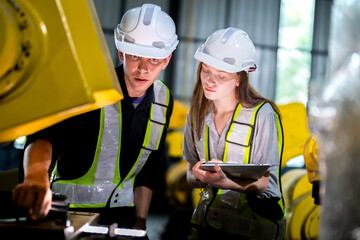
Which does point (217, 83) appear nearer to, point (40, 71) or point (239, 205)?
point (239, 205)

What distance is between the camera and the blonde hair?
7.03 ft

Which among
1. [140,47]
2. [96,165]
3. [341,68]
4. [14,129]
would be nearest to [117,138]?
[96,165]

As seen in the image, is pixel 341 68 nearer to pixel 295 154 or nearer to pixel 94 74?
pixel 94 74

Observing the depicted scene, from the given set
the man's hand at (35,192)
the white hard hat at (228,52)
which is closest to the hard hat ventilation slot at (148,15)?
the white hard hat at (228,52)

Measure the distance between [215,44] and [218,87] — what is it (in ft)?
0.66

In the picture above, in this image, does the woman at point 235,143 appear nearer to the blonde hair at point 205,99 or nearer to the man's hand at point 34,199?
the blonde hair at point 205,99

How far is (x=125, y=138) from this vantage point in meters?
2.08

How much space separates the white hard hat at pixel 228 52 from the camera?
2.11 meters

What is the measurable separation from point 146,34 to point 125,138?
0.47 meters

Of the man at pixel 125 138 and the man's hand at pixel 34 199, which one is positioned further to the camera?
the man at pixel 125 138

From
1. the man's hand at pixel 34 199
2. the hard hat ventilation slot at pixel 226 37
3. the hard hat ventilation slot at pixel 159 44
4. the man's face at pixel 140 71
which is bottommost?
the man's hand at pixel 34 199

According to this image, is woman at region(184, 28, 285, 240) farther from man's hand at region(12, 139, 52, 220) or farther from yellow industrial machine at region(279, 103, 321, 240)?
man's hand at region(12, 139, 52, 220)

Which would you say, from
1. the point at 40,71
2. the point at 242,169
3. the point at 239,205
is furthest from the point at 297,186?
the point at 40,71

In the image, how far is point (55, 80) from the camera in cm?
106
